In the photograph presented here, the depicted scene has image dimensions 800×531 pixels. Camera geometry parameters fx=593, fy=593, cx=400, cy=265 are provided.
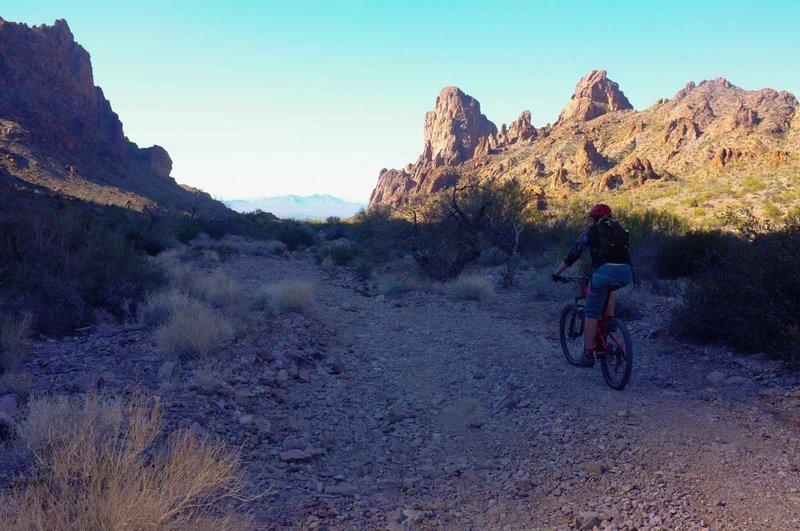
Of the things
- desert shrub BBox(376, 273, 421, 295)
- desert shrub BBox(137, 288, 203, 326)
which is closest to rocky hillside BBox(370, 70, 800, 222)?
desert shrub BBox(376, 273, 421, 295)

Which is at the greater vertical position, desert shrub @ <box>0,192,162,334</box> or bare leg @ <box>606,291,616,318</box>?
bare leg @ <box>606,291,616,318</box>

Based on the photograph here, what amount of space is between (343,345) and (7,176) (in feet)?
132

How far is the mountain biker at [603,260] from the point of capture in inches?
260

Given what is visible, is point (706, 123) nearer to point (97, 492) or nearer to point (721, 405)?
point (721, 405)

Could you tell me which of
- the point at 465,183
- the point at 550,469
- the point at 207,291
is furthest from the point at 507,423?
the point at 465,183

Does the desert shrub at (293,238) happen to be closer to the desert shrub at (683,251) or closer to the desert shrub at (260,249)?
the desert shrub at (260,249)

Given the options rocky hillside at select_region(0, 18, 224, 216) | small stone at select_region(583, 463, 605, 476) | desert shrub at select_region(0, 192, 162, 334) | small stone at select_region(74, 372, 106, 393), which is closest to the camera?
small stone at select_region(583, 463, 605, 476)

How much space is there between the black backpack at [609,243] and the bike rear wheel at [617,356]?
0.71 m

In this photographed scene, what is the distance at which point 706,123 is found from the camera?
51625 millimetres

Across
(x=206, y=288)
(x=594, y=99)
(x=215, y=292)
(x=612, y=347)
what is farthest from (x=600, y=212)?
(x=594, y=99)

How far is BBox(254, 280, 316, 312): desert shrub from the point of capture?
1203 cm

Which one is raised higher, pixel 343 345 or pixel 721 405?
pixel 721 405

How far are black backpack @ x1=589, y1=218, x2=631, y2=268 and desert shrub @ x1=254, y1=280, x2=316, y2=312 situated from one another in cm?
702

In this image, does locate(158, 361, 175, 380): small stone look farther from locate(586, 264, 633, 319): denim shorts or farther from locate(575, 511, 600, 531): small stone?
locate(586, 264, 633, 319): denim shorts
